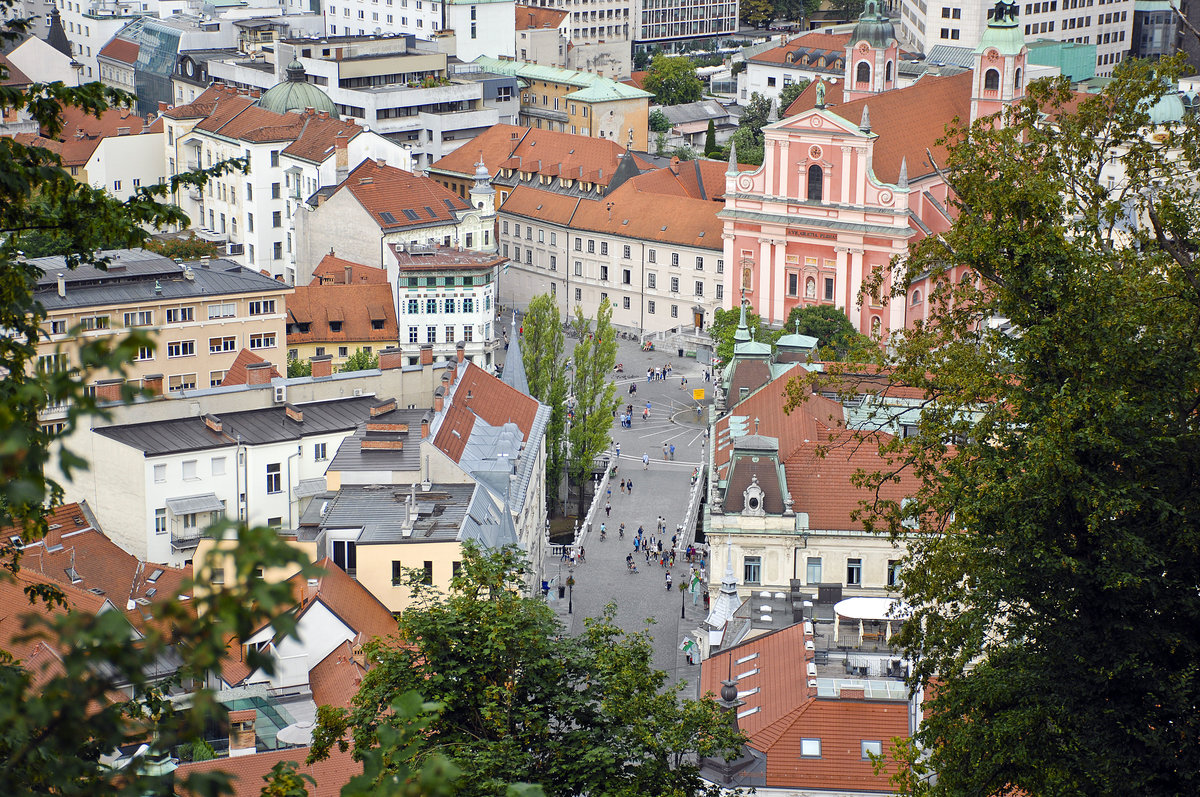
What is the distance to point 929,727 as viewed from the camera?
93.0 ft

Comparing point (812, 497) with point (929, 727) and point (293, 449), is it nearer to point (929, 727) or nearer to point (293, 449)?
point (293, 449)

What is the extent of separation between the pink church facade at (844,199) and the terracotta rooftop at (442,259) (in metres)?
21.0

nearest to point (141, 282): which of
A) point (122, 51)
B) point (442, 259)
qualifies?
point (442, 259)

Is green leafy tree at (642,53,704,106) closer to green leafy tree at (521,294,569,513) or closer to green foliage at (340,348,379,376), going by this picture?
green leafy tree at (521,294,569,513)

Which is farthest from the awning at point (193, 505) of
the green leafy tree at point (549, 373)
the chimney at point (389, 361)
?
the green leafy tree at point (549, 373)

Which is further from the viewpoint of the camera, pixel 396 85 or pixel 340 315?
pixel 396 85

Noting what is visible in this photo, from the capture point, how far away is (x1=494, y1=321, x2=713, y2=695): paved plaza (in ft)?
220

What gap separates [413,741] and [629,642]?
6722 millimetres

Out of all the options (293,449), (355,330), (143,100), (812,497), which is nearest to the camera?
(812,497)

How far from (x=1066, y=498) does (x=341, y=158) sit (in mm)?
89909

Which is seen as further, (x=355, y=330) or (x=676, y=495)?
(x=355, y=330)

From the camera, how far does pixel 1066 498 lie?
1062 inches

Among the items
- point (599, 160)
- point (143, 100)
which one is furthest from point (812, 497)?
point (143, 100)

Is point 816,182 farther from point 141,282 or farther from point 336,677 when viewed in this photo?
point 336,677
